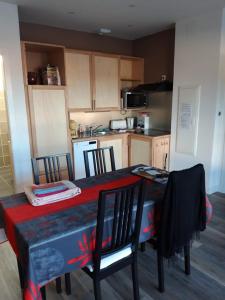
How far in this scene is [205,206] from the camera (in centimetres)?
183

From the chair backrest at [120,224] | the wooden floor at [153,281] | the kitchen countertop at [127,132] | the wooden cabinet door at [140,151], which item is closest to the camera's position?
the chair backrest at [120,224]

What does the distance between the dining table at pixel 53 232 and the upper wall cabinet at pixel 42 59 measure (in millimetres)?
2284

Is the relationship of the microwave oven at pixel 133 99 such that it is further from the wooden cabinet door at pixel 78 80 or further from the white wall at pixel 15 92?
the white wall at pixel 15 92

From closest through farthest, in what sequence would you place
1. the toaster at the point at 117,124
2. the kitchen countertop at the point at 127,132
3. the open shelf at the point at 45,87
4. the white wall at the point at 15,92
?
the white wall at the point at 15,92, the open shelf at the point at 45,87, the kitchen countertop at the point at 127,132, the toaster at the point at 117,124

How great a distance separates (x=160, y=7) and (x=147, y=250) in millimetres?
2929

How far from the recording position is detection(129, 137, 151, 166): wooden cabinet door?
4.01 metres

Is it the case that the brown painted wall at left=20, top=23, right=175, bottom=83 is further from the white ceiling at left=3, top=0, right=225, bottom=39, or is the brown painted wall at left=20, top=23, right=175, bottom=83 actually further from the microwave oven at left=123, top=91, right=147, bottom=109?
the microwave oven at left=123, top=91, right=147, bottom=109

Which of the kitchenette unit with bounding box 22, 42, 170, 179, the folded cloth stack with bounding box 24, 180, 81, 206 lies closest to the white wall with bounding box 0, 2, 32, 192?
the kitchenette unit with bounding box 22, 42, 170, 179

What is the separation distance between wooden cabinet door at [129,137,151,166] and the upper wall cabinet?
5.24 feet

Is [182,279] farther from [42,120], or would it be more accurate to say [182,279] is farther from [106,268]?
[42,120]

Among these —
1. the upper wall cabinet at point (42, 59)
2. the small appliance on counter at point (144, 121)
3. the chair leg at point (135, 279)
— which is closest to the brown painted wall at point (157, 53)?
the small appliance on counter at point (144, 121)

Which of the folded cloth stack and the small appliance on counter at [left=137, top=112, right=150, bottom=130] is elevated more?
the small appliance on counter at [left=137, top=112, right=150, bottom=130]

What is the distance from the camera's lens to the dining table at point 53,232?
49.4 inches

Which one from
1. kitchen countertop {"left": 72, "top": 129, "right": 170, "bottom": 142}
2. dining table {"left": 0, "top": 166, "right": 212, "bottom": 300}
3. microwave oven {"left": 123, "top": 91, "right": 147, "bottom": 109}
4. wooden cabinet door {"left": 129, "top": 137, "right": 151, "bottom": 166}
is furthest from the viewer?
microwave oven {"left": 123, "top": 91, "right": 147, "bottom": 109}
